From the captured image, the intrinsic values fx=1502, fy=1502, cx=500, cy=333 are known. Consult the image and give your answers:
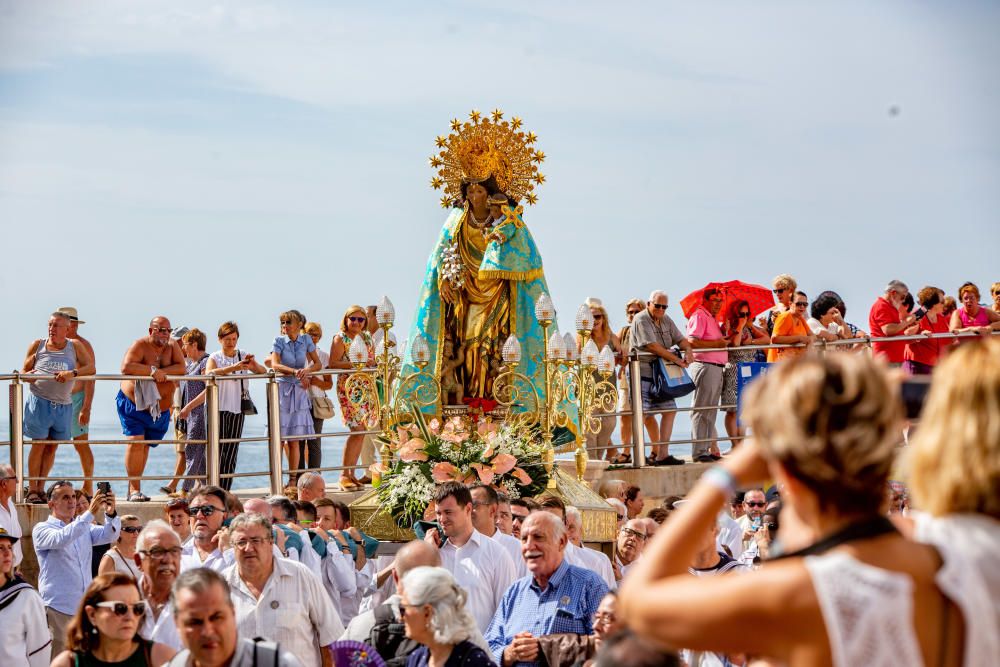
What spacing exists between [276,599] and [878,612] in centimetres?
494

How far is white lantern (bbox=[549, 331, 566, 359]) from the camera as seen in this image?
12.9 m

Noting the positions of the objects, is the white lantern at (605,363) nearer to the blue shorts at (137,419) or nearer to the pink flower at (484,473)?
the pink flower at (484,473)

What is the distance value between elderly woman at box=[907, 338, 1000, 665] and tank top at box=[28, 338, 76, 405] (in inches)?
463

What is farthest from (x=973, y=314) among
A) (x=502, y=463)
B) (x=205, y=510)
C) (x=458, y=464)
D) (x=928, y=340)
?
(x=205, y=510)

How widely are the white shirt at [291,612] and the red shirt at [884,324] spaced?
9529 mm

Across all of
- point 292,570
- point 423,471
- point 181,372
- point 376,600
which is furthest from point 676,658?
point 181,372

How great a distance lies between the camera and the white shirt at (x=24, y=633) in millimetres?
7891

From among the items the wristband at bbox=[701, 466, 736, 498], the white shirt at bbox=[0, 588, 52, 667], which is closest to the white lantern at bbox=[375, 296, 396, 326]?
the white shirt at bbox=[0, 588, 52, 667]

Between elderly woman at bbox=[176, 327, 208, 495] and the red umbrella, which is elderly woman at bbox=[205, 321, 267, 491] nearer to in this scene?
elderly woman at bbox=[176, 327, 208, 495]

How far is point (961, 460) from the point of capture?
Answer: 9.68 feet

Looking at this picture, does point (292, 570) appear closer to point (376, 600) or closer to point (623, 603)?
point (376, 600)

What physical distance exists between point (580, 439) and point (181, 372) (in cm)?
381

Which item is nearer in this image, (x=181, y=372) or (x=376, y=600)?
(x=376, y=600)

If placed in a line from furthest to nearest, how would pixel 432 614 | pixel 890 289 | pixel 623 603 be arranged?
pixel 890 289 → pixel 432 614 → pixel 623 603
